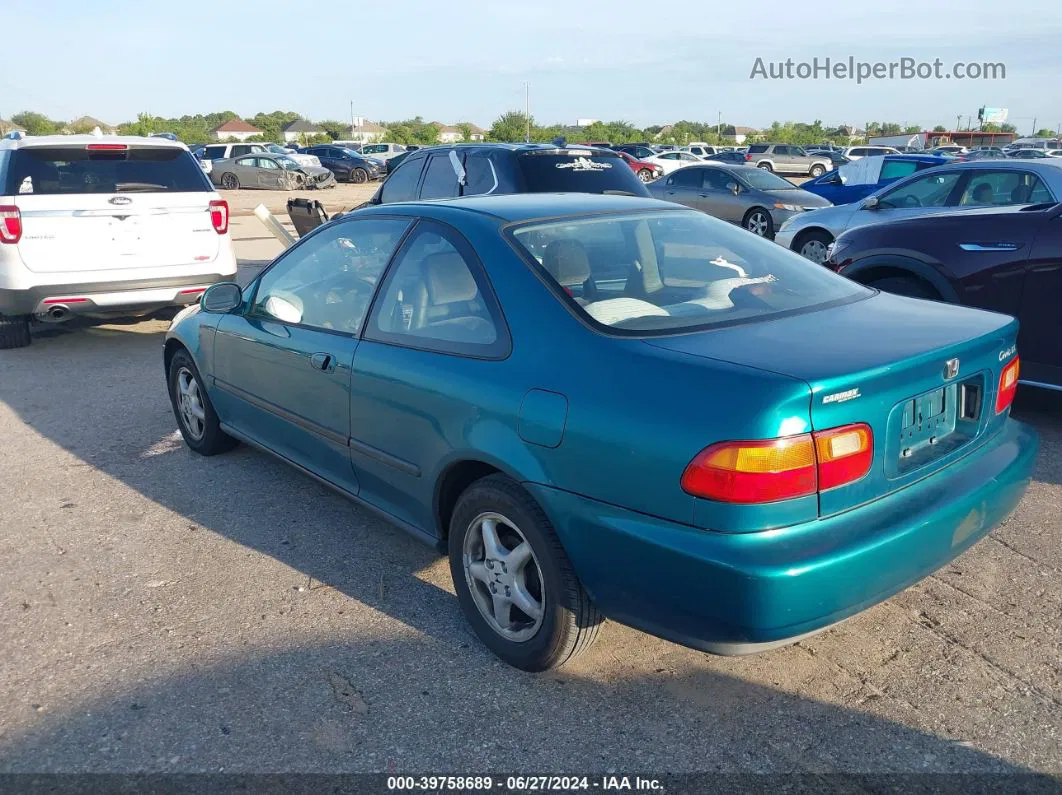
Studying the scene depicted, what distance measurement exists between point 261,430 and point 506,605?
6.27 feet

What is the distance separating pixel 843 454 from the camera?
8.01 ft

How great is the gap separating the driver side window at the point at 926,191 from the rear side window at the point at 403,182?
4922 millimetres

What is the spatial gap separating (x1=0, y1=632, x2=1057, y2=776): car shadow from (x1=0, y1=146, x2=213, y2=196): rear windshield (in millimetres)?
5698

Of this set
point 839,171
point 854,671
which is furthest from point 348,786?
point 839,171

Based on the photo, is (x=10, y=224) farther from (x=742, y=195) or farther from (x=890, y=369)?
(x=742, y=195)

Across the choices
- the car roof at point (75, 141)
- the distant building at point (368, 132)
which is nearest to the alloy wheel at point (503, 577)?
the car roof at point (75, 141)

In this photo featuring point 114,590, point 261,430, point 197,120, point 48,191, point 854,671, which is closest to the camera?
point 854,671

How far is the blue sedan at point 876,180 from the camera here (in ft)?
49.3

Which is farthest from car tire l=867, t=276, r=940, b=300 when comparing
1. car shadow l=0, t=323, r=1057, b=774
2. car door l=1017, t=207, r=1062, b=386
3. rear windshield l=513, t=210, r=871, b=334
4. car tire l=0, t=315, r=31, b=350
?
car tire l=0, t=315, r=31, b=350

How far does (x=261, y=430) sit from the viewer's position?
4.40m

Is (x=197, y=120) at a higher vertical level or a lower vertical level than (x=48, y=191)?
higher

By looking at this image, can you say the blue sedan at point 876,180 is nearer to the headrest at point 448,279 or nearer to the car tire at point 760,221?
the car tire at point 760,221

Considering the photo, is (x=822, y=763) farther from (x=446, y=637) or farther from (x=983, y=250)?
(x=983, y=250)

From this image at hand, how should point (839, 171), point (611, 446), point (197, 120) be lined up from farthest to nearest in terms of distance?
point (197, 120)
point (839, 171)
point (611, 446)
